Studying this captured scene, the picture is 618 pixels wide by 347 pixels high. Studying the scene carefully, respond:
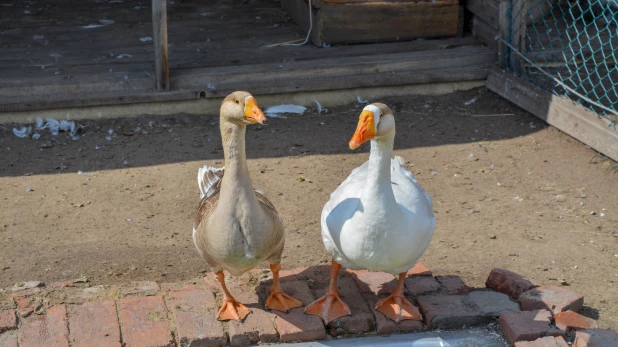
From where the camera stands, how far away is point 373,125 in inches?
131

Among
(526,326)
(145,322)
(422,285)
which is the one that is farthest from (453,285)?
(145,322)

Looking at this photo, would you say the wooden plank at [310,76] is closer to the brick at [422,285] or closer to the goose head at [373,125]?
the brick at [422,285]

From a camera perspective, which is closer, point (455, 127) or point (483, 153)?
point (483, 153)

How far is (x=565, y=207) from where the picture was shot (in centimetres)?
507

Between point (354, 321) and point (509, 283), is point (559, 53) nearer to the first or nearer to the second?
point (509, 283)

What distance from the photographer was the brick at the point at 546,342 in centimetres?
339

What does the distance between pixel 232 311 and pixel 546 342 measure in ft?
4.72

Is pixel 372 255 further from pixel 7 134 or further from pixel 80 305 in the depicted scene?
pixel 7 134

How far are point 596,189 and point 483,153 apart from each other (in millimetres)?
930

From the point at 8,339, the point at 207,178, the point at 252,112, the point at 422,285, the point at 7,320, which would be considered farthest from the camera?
the point at 207,178

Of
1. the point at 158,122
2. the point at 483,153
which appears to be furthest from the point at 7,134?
the point at 483,153

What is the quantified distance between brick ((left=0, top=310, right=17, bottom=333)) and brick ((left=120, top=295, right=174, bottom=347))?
0.48 m

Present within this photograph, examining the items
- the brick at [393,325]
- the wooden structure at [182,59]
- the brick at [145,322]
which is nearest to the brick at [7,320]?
the brick at [145,322]

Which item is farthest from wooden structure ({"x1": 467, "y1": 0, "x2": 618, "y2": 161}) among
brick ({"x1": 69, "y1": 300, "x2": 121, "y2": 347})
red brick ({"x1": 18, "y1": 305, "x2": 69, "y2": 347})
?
red brick ({"x1": 18, "y1": 305, "x2": 69, "y2": 347})
